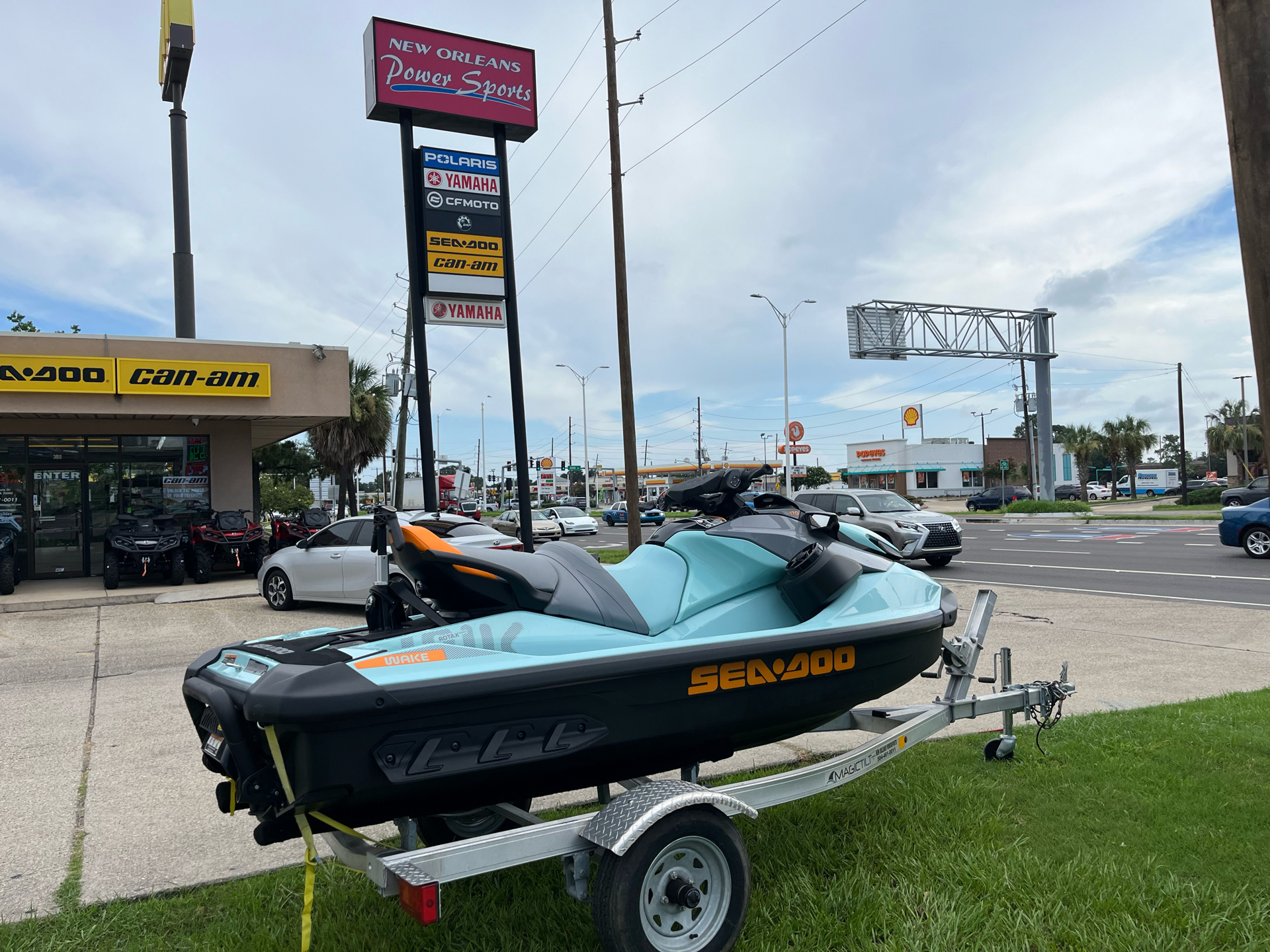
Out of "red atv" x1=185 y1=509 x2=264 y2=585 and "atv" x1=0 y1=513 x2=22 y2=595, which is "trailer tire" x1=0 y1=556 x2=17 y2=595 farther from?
"red atv" x1=185 y1=509 x2=264 y2=585

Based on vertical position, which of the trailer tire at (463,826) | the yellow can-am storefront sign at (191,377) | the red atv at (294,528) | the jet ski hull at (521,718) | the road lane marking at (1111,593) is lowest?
the road lane marking at (1111,593)

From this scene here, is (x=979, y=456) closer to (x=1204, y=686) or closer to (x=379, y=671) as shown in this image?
(x=1204, y=686)

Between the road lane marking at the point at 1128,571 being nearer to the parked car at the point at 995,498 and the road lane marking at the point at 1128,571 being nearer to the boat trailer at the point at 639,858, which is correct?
the boat trailer at the point at 639,858

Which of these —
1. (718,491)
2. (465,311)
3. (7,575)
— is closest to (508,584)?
(718,491)

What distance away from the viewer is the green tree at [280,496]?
61.3m

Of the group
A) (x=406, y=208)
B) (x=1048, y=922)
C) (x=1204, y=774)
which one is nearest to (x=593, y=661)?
(x=1048, y=922)

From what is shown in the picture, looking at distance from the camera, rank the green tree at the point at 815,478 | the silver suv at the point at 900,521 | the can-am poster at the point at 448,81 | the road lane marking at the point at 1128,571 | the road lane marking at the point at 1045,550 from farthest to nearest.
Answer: the green tree at the point at 815,478
the road lane marking at the point at 1045,550
the silver suv at the point at 900,521
the road lane marking at the point at 1128,571
the can-am poster at the point at 448,81

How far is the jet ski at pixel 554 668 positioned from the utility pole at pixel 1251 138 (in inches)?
63.0

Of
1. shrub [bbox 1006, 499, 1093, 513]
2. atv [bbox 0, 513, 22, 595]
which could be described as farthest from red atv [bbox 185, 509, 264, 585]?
shrub [bbox 1006, 499, 1093, 513]

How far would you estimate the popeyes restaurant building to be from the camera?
49.4 feet

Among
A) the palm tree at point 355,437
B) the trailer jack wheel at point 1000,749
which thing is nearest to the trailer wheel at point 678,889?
the trailer jack wheel at point 1000,749

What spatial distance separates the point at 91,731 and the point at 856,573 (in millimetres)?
5373

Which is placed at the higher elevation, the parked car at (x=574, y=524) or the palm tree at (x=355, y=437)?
the palm tree at (x=355, y=437)

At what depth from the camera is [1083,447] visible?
71.8 metres
